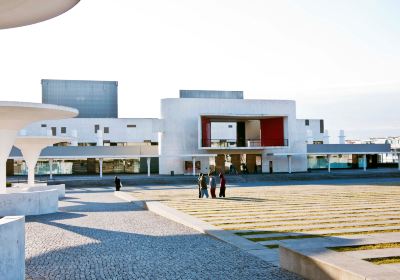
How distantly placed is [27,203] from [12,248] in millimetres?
13084

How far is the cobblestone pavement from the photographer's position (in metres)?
9.50

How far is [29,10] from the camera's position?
972 cm

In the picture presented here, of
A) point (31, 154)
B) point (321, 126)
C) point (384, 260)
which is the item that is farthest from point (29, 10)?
point (321, 126)

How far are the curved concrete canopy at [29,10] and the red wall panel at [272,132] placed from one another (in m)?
42.2

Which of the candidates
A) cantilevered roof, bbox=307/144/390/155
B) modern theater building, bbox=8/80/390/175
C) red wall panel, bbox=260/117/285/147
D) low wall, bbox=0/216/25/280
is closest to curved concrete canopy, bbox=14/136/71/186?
modern theater building, bbox=8/80/390/175

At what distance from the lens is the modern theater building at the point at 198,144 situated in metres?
49.8

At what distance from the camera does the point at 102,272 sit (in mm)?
9648

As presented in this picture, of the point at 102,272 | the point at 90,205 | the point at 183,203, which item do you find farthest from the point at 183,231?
the point at 90,205

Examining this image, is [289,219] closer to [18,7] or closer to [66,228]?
[66,228]

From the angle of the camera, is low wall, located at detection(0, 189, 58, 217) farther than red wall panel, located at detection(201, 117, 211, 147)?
No

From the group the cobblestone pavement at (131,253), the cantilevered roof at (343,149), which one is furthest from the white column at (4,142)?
the cantilevered roof at (343,149)

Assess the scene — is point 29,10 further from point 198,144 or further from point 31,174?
point 198,144

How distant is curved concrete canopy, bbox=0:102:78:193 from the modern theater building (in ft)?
85.0

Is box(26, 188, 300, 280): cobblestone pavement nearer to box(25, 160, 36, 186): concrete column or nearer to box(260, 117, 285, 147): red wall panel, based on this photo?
box(25, 160, 36, 186): concrete column
